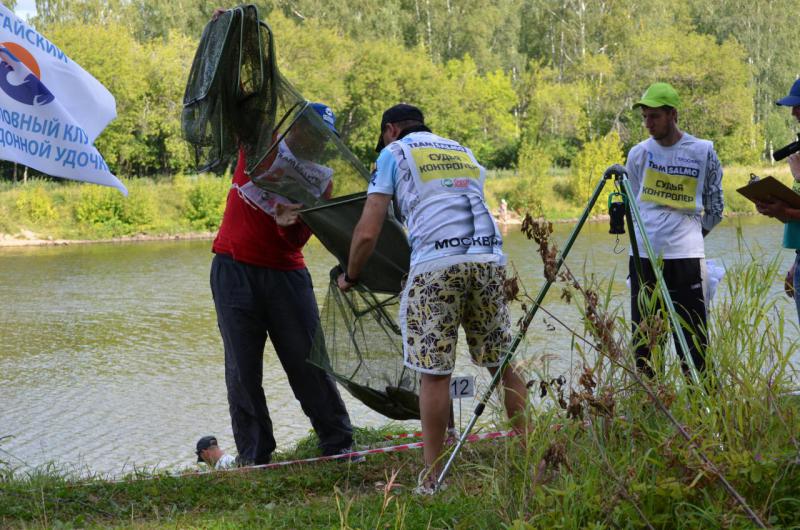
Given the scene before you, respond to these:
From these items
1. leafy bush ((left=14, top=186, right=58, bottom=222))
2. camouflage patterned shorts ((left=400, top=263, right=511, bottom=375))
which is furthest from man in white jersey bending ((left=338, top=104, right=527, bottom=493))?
leafy bush ((left=14, top=186, right=58, bottom=222))

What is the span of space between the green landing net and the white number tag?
592mm

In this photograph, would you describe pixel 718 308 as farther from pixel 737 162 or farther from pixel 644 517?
pixel 737 162

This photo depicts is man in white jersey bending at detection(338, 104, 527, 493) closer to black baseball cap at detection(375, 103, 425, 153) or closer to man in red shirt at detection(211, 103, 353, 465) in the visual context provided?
black baseball cap at detection(375, 103, 425, 153)

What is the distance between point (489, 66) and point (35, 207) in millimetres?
→ 44925

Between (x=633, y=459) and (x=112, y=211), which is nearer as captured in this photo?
(x=633, y=459)

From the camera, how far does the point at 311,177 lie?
18.8 ft

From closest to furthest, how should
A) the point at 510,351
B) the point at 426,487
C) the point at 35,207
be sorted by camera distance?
the point at 510,351 < the point at 426,487 < the point at 35,207

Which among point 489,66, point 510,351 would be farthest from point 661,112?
point 489,66

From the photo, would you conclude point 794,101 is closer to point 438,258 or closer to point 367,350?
point 438,258

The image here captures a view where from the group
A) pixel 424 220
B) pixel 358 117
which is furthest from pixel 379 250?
pixel 358 117

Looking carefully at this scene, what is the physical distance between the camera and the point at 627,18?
73.8 metres

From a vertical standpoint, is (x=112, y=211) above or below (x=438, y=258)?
below

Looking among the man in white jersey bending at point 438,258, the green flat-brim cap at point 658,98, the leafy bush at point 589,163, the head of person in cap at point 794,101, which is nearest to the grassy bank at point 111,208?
the leafy bush at point 589,163

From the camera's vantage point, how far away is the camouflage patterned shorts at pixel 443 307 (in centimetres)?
466
